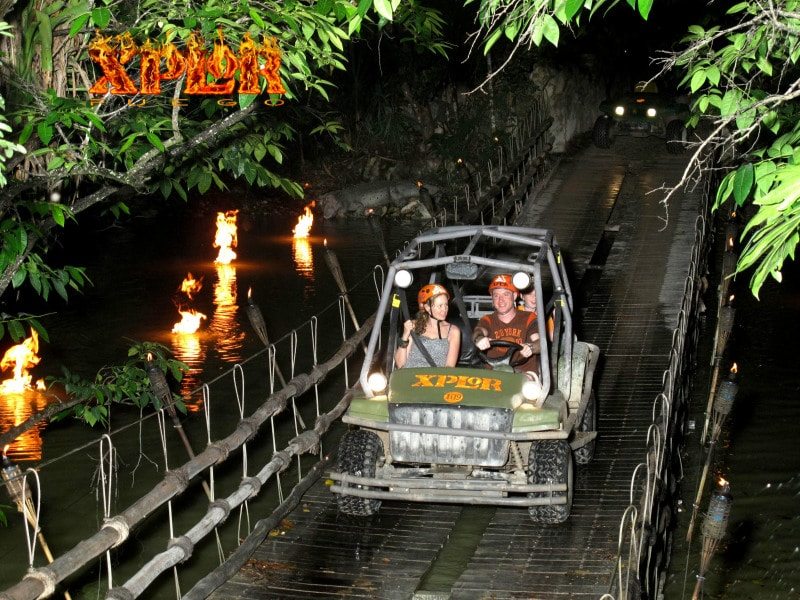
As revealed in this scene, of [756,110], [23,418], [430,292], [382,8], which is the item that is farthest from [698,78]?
[23,418]

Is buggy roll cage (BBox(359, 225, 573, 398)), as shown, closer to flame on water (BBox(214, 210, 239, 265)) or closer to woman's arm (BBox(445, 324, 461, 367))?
woman's arm (BBox(445, 324, 461, 367))

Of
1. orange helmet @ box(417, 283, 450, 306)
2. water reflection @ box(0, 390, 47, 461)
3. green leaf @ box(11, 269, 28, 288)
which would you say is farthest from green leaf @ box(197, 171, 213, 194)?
water reflection @ box(0, 390, 47, 461)

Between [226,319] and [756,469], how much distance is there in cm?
1008

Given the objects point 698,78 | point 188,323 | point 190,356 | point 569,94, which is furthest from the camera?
point 569,94

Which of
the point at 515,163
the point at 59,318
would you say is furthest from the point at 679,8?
the point at 59,318

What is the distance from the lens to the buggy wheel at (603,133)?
76.3 feet

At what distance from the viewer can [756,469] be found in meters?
14.1

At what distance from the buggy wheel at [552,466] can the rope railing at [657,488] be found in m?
0.50

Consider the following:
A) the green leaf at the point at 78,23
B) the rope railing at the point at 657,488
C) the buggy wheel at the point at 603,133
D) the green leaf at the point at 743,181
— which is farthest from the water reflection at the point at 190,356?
the green leaf at the point at 743,181

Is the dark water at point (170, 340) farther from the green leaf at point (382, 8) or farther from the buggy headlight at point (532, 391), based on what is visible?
the buggy headlight at point (532, 391)

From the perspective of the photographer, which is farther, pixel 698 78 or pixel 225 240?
pixel 225 240

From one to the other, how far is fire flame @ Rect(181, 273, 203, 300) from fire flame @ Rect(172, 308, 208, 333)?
1097 mm

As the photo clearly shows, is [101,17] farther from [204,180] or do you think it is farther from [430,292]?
[430,292]

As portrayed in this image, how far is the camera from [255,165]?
882cm
